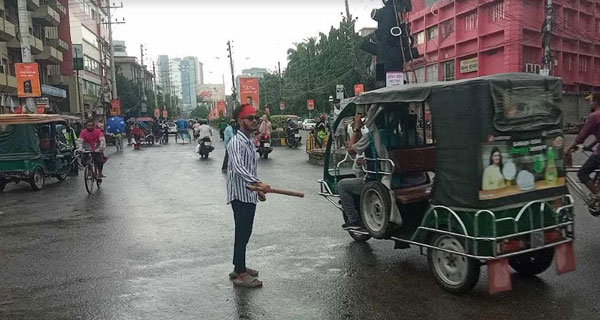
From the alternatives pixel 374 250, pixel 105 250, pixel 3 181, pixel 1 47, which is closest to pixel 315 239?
pixel 374 250

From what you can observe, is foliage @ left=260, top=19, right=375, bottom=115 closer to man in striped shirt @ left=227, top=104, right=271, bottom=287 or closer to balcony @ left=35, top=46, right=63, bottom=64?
balcony @ left=35, top=46, right=63, bottom=64

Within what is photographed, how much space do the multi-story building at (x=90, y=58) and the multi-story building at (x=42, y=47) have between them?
2916mm

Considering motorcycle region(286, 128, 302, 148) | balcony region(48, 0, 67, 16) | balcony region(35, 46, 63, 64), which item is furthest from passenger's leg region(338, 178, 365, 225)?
balcony region(48, 0, 67, 16)

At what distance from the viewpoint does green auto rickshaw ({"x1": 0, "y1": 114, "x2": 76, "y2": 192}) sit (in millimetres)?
12570

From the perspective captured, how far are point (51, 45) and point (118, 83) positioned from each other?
2704cm

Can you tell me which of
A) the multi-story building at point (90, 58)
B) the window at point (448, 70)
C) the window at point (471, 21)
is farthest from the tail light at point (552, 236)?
the multi-story building at point (90, 58)

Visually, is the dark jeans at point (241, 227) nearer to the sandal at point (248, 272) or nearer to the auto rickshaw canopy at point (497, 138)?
the sandal at point (248, 272)

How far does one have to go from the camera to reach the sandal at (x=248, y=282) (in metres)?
4.98

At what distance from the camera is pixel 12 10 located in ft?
113

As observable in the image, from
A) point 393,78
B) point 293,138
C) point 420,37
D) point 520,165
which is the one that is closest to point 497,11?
point 420,37

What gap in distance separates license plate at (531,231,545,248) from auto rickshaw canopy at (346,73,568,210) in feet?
1.05

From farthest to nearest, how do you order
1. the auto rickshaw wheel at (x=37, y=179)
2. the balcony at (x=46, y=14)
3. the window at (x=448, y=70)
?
the balcony at (x=46, y=14)
the window at (x=448, y=70)
the auto rickshaw wheel at (x=37, y=179)

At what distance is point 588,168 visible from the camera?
668 centimetres

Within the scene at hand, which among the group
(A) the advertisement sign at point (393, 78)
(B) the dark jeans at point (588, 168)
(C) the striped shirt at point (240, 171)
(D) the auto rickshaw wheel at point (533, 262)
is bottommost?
(D) the auto rickshaw wheel at point (533, 262)
